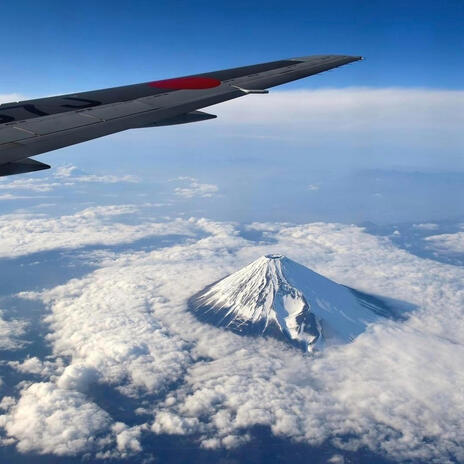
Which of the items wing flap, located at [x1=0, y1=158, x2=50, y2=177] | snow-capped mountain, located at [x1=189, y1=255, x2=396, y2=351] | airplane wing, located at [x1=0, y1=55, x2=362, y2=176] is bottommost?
snow-capped mountain, located at [x1=189, y1=255, x2=396, y2=351]

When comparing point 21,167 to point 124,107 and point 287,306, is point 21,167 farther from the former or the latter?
point 287,306

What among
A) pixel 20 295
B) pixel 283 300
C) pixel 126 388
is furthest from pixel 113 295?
pixel 283 300

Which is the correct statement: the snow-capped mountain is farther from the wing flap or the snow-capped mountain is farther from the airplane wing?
the wing flap

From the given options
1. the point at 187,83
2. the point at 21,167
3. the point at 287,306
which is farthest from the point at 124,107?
the point at 287,306

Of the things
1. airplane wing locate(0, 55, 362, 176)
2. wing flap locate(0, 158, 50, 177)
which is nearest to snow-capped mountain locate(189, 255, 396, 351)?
airplane wing locate(0, 55, 362, 176)

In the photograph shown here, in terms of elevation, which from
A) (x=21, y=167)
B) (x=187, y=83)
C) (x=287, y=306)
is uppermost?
(x=187, y=83)

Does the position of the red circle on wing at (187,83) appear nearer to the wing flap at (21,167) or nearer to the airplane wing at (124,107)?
the airplane wing at (124,107)
